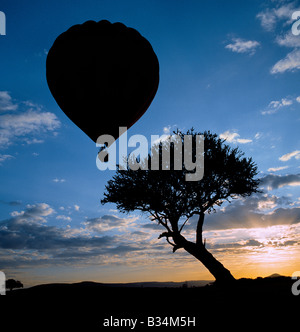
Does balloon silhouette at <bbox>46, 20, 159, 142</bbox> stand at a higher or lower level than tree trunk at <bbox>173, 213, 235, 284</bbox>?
higher

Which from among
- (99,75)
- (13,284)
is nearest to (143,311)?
(99,75)

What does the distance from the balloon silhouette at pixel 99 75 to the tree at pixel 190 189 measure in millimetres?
9362

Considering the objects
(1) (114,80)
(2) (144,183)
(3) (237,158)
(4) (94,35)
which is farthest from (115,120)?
(3) (237,158)

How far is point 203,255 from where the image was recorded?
20.4 metres

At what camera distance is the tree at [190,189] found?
A: 68.2ft

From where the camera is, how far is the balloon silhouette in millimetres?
12125

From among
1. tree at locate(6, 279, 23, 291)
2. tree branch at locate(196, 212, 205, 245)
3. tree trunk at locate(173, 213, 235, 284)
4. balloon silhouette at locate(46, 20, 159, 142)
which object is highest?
balloon silhouette at locate(46, 20, 159, 142)

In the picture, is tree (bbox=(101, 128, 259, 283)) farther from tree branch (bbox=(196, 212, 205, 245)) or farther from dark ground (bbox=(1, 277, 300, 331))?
dark ground (bbox=(1, 277, 300, 331))

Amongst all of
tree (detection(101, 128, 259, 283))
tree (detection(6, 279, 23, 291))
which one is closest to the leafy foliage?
tree (detection(101, 128, 259, 283))

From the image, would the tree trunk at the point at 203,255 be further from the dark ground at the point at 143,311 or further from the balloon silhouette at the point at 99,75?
the balloon silhouette at the point at 99,75

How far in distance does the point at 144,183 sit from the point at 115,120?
10.0 m

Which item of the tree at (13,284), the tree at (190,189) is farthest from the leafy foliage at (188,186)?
the tree at (13,284)

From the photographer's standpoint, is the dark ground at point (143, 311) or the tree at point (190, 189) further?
the tree at point (190, 189)
